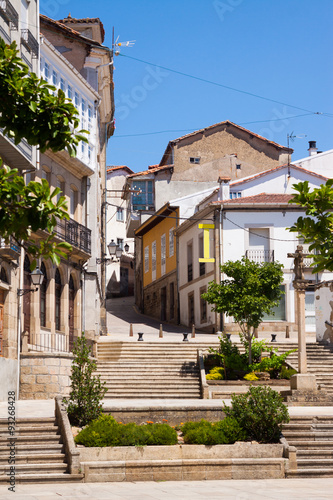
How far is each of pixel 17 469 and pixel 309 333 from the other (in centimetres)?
2591

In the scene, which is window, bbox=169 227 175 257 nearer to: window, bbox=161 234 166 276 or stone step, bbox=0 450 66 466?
window, bbox=161 234 166 276

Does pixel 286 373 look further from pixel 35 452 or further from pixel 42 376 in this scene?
pixel 35 452

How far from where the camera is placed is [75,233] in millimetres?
32438

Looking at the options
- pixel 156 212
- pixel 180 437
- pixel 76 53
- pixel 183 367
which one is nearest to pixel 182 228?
pixel 156 212

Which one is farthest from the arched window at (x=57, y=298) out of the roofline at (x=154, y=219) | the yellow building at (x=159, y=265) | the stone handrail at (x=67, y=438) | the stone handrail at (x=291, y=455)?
the stone handrail at (x=291, y=455)

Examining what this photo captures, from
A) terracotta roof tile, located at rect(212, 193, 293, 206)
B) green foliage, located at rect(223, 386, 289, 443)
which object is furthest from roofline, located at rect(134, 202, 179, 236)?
green foliage, located at rect(223, 386, 289, 443)

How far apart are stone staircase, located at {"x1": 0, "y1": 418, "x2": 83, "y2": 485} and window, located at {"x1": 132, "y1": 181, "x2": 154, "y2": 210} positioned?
117 ft

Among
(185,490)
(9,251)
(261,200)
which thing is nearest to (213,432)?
(185,490)

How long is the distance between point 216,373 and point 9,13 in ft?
43.8

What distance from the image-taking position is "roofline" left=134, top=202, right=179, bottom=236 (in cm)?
4712

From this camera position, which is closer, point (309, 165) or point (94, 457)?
point (94, 457)

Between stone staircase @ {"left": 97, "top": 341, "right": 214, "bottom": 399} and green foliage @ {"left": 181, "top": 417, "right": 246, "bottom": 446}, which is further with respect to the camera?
stone staircase @ {"left": 97, "top": 341, "right": 214, "bottom": 399}

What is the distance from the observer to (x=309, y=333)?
128 ft

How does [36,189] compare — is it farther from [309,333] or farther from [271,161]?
[271,161]
